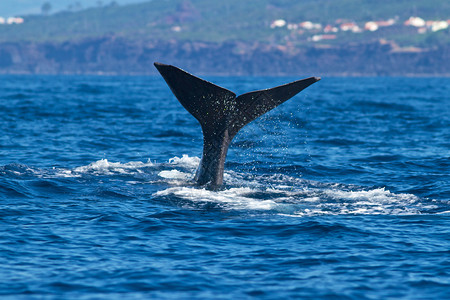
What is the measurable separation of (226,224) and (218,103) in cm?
262

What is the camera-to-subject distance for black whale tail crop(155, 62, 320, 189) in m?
13.0

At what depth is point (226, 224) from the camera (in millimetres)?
12438

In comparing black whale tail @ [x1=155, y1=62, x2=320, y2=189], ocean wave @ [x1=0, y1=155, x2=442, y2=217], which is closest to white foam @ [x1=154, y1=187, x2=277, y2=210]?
ocean wave @ [x1=0, y1=155, x2=442, y2=217]

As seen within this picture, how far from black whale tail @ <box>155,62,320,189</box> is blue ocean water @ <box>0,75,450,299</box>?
3.85ft

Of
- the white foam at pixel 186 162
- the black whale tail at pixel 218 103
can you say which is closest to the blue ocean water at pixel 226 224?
the white foam at pixel 186 162

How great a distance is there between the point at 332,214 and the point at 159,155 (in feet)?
33.6

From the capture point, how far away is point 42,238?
1139cm

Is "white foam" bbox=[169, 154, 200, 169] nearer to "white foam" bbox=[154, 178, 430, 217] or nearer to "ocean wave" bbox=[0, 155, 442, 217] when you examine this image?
"ocean wave" bbox=[0, 155, 442, 217]

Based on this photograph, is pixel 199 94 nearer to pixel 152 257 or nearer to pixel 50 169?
pixel 152 257

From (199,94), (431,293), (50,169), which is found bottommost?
(431,293)

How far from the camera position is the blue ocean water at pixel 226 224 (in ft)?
30.8

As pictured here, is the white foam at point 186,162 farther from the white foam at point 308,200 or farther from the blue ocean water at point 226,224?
the white foam at point 308,200

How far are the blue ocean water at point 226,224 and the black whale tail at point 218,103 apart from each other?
3.85 feet

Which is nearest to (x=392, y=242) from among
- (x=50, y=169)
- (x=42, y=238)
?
(x=42, y=238)
